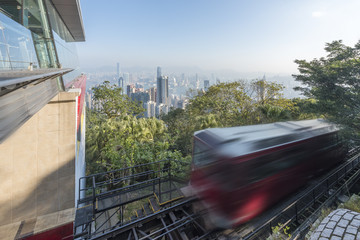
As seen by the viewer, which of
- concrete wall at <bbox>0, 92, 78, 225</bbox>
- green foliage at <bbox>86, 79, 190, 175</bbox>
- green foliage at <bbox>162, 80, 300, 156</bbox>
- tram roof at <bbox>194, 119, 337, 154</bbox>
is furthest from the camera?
green foliage at <bbox>162, 80, 300, 156</bbox>

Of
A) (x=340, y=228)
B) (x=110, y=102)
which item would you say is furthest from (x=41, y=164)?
(x=110, y=102)

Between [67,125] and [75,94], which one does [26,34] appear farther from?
[67,125]

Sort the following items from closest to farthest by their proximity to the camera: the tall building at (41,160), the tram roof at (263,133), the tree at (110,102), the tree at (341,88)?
the tall building at (41,160) → the tram roof at (263,133) → the tree at (341,88) → the tree at (110,102)

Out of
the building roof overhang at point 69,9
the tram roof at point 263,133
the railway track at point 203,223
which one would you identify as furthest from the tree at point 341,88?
the building roof overhang at point 69,9

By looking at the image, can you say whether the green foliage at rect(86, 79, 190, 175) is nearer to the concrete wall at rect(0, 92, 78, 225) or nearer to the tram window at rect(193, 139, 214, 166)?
the concrete wall at rect(0, 92, 78, 225)

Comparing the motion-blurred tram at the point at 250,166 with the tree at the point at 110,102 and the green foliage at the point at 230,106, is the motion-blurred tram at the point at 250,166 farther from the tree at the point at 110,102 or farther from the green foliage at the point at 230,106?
the tree at the point at 110,102

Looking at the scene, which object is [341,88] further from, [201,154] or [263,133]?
Result: [201,154]

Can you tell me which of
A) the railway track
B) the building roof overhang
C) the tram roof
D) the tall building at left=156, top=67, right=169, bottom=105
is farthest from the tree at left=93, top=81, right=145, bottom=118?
the tall building at left=156, top=67, right=169, bottom=105
